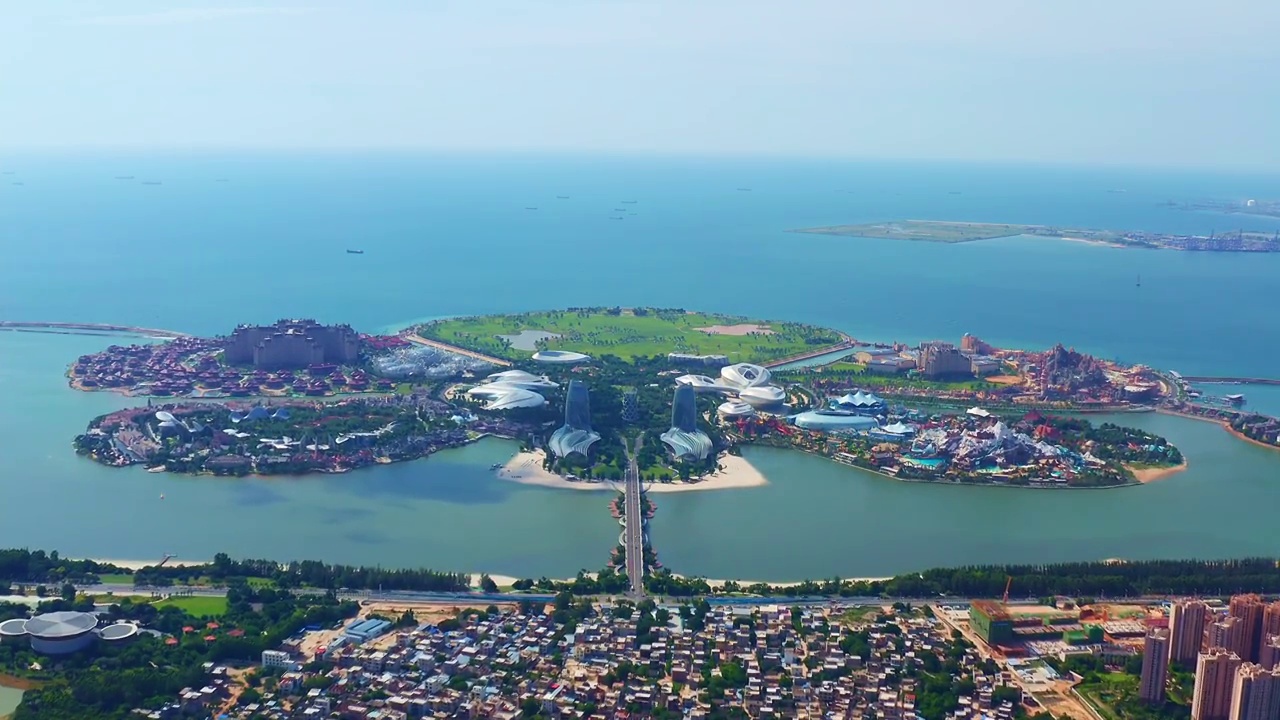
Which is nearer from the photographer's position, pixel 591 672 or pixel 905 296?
pixel 591 672

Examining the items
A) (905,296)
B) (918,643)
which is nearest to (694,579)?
(918,643)

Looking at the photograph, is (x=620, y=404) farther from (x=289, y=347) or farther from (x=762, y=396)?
(x=289, y=347)

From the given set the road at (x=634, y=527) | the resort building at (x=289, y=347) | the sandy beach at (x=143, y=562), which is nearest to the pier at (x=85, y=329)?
the resort building at (x=289, y=347)

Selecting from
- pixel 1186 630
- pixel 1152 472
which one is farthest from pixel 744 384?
pixel 1186 630

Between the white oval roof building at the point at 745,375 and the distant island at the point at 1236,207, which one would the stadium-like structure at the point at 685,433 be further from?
the distant island at the point at 1236,207

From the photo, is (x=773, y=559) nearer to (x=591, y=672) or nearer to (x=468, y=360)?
(x=591, y=672)

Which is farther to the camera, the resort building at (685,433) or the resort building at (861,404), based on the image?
the resort building at (861,404)
